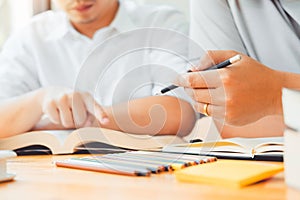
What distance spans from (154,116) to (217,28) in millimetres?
300

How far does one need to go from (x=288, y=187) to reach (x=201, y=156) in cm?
22

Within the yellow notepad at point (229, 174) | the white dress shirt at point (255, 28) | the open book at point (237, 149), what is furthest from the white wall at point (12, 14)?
the yellow notepad at point (229, 174)

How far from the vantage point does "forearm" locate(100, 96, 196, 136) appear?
2.92 ft

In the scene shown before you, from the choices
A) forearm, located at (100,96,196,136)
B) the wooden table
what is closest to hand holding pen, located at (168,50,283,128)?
forearm, located at (100,96,196,136)

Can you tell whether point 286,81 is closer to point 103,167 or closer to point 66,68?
point 103,167

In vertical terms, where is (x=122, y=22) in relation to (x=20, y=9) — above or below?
below

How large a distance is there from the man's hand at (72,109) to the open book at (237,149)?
23 cm

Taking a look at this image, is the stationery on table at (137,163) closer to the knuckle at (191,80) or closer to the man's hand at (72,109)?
the knuckle at (191,80)

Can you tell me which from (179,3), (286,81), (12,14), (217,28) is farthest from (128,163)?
(12,14)

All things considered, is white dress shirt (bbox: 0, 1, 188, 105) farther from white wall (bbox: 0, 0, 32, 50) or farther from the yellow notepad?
the yellow notepad

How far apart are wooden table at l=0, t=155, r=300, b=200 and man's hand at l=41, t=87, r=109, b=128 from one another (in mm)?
367

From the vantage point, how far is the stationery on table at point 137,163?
0.60m

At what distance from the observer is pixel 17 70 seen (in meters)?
1.42

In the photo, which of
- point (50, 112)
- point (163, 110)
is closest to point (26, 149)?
point (50, 112)
